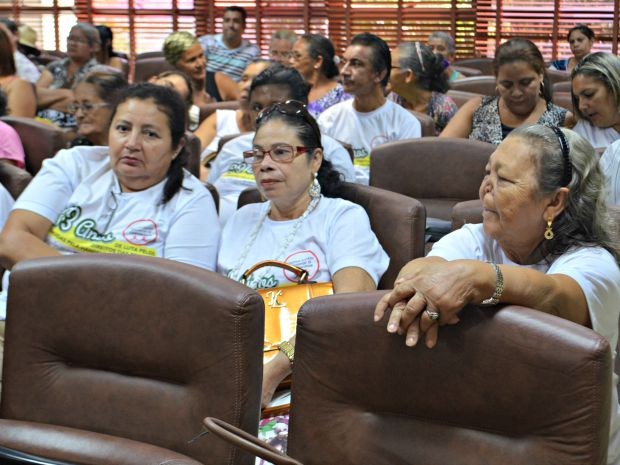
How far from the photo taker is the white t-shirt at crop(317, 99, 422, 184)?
15.4 feet

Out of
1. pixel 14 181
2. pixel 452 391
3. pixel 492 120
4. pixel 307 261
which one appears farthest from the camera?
pixel 492 120

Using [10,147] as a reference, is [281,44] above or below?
above

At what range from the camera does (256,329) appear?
72.4 inches

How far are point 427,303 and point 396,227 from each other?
125 centimetres

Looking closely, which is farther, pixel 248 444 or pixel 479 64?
pixel 479 64

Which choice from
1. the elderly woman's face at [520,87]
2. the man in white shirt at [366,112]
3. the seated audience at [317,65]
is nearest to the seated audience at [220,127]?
the man in white shirt at [366,112]

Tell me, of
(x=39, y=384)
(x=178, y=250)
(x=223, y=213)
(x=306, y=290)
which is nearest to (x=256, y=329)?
(x=39, y=384)

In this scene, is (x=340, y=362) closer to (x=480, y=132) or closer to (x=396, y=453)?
(x=396, y=453)

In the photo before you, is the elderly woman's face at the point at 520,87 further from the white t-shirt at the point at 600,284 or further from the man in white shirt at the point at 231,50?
the man in white shirt at the point at 231,50

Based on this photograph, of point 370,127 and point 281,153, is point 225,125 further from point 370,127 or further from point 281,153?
point 281,153

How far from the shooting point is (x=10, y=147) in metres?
4.09

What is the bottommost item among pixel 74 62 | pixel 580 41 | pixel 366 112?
pixel 366 112

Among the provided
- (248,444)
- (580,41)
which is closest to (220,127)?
(248,444)

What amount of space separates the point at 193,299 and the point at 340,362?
0.31 metres
